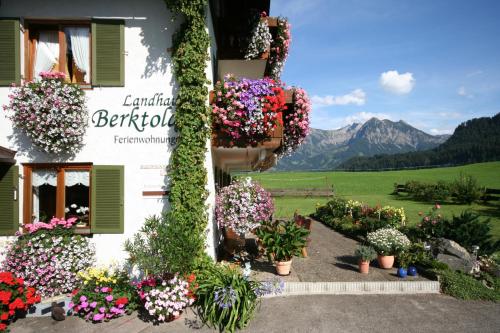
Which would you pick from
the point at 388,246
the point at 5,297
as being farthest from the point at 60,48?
the point at 388,246

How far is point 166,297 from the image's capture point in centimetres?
699

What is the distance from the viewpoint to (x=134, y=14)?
8531mm

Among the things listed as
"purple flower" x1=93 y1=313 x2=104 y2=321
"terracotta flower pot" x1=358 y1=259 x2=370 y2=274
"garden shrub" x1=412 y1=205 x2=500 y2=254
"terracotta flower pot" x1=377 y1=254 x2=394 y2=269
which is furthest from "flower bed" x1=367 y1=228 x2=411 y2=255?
"purple flower" x1=93 y1=313 x2=104 y2=321

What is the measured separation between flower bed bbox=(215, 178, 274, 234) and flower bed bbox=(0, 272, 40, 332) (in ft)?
14.8

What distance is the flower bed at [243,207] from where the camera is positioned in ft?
28.4

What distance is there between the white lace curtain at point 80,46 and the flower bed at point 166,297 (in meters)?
5.47

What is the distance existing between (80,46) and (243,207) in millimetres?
5948

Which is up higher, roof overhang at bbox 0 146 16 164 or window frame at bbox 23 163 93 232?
roof overhang at bbox 0 146 16 164

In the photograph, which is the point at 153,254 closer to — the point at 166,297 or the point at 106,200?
the point at 166,297

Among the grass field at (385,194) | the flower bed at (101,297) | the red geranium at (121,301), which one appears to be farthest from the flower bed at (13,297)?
the grass field at (385,194)

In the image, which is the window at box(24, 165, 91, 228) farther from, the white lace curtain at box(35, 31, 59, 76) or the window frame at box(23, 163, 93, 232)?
the white lace curtain at box(35, 31, 59, 76)

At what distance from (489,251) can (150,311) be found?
999 cm

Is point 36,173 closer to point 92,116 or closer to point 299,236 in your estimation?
A: point 92,116

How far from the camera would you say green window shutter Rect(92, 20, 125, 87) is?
8453 millimetres
